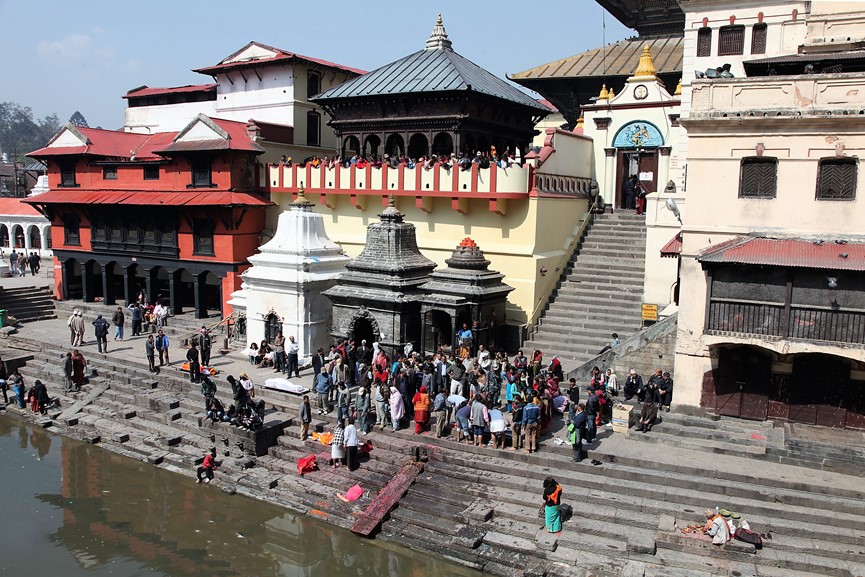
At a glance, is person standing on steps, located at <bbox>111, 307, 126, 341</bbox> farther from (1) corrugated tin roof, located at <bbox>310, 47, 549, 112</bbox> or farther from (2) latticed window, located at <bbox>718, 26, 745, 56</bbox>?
(2) latticed window, located at <bbox>718, 26, 745, 56</bbox>

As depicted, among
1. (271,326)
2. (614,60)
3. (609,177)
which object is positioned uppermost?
(614,60)

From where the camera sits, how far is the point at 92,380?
21.3 m

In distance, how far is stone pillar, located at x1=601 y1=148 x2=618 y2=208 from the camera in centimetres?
2569

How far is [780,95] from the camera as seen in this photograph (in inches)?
562

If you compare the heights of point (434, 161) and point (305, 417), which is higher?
point (434, 161)

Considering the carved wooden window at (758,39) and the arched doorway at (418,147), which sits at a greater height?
the carved wooden window at (758,39)

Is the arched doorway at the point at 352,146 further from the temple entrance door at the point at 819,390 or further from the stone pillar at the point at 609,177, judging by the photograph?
the temple entrance door at the point at 819,390

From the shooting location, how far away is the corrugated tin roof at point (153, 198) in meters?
26.1

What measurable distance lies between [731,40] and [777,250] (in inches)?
437

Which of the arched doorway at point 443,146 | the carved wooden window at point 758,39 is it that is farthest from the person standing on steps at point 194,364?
the carved wooden window at point 758,39

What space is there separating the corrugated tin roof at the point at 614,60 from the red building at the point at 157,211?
11660mm

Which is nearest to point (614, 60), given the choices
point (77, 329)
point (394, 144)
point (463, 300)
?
point (394, 144)

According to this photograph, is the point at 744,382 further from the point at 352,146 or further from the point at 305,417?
the point at 352,146

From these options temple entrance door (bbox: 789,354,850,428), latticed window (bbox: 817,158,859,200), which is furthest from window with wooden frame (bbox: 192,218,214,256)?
latticed window (bbox: 817,158,859,200)
